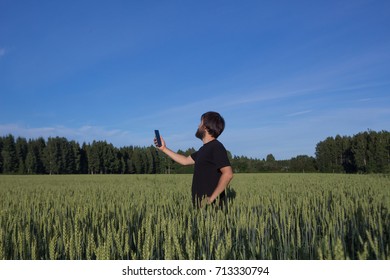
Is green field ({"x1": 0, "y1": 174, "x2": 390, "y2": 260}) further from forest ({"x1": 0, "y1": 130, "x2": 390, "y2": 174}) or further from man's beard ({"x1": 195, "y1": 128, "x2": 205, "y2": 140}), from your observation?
forest ({"x1": 0, "y1": 130, "x2": 390, "y2": 174})

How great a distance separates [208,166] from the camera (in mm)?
3549

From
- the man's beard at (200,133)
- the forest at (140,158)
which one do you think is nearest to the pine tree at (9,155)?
the forest at (140,158)

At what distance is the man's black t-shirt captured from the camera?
3.43 meters

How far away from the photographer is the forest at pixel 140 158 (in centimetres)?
5231

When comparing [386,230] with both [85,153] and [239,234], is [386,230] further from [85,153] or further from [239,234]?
[85,153]

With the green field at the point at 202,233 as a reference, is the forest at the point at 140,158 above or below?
above

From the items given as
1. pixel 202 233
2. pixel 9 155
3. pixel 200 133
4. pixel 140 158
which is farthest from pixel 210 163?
pixel 140 158

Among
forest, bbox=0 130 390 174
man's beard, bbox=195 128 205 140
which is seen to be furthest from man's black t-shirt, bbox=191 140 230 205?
forest, bbox=0 130 390 174

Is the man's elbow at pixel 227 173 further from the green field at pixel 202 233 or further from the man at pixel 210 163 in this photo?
the green field at pixel 202 233

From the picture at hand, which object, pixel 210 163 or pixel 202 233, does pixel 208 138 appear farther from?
pixel 202 233

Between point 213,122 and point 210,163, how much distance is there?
43cm
